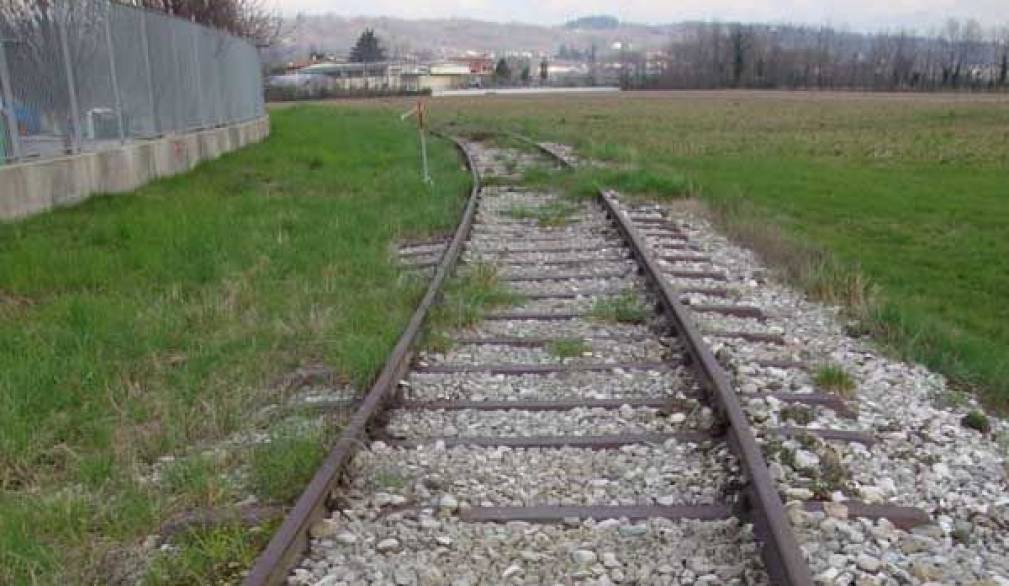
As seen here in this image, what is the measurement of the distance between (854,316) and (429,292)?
11.6 feet

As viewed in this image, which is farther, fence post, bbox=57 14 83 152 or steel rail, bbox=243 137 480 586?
fence post, bbox=57 14 83 152

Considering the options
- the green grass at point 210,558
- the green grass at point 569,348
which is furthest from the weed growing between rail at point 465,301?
the green grass at point 210,558

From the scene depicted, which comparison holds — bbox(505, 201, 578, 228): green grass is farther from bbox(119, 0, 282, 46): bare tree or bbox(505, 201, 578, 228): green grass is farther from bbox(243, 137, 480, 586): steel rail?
bbox(119, 0, 282, 46): bare tree

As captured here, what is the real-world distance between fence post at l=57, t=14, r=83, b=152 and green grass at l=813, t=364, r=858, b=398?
10.7 m

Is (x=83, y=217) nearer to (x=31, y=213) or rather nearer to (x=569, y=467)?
(x=31, y=213)

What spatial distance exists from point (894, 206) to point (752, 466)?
13706 mm

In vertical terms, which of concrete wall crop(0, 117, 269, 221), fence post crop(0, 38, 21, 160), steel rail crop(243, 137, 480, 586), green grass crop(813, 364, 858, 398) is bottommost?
green grass crop(813, 364, 858, 398)

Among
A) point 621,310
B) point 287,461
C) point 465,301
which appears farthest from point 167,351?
point 621,310

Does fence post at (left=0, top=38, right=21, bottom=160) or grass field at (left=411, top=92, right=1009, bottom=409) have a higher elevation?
fence post at (left=0, top=38, right=21, bottom=160)

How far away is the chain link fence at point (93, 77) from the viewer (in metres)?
11.3

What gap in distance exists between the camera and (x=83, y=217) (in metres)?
11.3

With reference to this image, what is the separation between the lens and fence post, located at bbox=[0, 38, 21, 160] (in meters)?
10.7

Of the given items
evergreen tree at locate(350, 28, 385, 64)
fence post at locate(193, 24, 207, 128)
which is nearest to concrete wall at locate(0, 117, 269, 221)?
fence post at locate(193, 24, 207, 128)

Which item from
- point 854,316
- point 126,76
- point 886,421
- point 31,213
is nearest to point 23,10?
point 31,213
